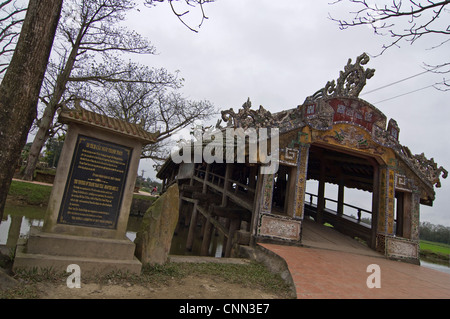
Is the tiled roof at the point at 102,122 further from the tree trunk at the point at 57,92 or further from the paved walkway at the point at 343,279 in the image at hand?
the tree trunk at the point at 57,92

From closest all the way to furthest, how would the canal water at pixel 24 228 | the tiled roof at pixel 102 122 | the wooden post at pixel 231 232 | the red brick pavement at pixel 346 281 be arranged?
the tiled roof at pixel 102 122 → the red brick pavement at pixel 346 281 → the canal water at pixel 24 228 → the wooden post at pixel 231 232

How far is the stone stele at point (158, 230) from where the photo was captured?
193 inches

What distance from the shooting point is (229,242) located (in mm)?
10953

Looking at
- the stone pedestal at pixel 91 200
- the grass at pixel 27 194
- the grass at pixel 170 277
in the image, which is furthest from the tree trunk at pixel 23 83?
the grass at pixel 27 194

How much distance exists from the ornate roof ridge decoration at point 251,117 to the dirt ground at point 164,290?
5.11m

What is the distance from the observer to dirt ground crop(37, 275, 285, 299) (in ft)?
11.9

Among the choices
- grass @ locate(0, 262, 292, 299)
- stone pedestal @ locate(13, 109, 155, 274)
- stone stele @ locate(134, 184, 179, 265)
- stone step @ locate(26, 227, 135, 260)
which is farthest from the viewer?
stone stele @ locate(134, 184, 179, 265)

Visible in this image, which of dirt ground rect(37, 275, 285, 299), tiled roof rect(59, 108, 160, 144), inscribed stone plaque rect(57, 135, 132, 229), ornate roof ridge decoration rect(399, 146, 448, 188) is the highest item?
ornate roof ridge decoration rect(399, 146, 448, 188)

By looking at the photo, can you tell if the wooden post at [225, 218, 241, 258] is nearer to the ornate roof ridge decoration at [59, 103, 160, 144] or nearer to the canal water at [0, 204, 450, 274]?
the canal water at [0, 204, 450, 274]

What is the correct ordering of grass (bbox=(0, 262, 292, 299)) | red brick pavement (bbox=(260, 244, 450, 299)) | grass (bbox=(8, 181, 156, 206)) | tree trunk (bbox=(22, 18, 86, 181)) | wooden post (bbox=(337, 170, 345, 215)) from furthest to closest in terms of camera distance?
grass (bbox=(8, 181, 156, 206)) → tree trunk (bbox=(22, 18, 86, 181)) → wooden post (bbox=(337, 170, 345, 215)) → red brick pavement (bbox=(260, 244, 450, 299)) → grass (bbox=(0, 262, 292, 299))

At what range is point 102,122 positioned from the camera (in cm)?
488

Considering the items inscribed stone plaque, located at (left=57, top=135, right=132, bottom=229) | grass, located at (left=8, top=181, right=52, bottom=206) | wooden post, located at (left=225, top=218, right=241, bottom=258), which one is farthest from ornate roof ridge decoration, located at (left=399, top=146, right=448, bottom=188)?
grass, located at (left=8, top=181, right=52, bottom=206)

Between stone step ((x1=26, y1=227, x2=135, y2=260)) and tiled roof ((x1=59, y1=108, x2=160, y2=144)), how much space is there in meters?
1.88
